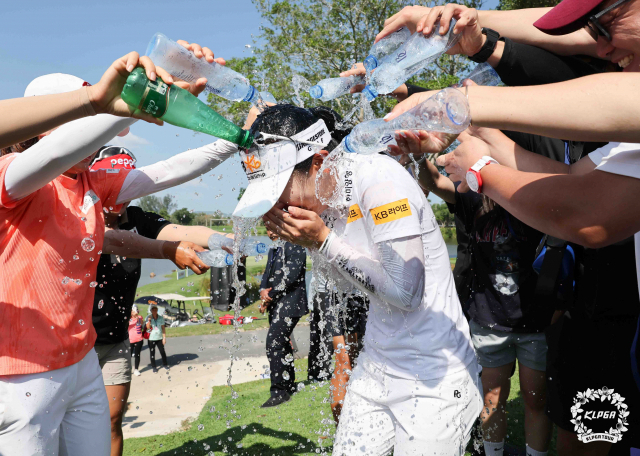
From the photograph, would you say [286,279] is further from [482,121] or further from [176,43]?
[482,121]

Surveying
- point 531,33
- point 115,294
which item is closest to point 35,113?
point 531,33

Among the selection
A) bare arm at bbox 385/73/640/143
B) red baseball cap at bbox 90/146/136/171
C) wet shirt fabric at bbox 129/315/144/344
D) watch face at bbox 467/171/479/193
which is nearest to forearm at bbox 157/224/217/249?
red baseball cap at bbox 90/146/136/171

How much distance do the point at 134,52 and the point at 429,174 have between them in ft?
9.36

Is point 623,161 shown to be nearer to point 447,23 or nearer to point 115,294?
point 447,23

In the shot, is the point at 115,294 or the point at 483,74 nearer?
the point at 483,74

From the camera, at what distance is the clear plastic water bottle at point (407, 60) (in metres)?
2.39

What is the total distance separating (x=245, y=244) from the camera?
309 cm

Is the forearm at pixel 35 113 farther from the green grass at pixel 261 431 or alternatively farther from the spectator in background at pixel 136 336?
the spectator in background at pixel 136 336

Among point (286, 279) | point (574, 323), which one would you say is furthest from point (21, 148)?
point (286, 279)

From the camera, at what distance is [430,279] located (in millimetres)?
2139

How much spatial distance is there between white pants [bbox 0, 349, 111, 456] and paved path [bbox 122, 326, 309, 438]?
2.99 metres

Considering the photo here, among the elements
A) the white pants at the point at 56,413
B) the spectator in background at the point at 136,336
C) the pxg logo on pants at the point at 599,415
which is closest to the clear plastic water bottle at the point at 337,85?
the white pants at the point at 56,413

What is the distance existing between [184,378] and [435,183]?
6.95m

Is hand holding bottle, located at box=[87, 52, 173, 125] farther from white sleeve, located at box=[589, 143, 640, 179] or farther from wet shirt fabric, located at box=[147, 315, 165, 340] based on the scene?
wet shirt fabric, located at box=[147, 315, 165, 340]
